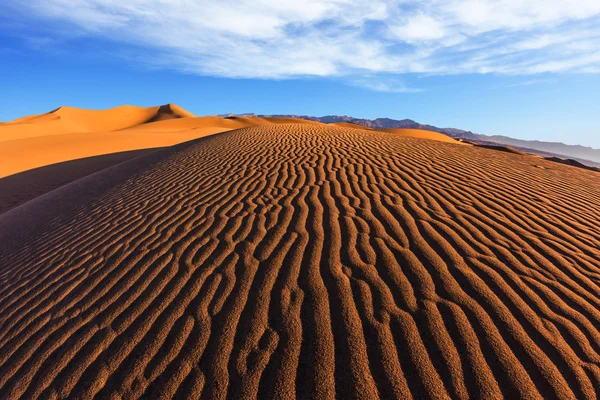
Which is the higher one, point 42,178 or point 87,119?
point 42,178

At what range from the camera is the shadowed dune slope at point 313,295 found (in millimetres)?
→ 2330

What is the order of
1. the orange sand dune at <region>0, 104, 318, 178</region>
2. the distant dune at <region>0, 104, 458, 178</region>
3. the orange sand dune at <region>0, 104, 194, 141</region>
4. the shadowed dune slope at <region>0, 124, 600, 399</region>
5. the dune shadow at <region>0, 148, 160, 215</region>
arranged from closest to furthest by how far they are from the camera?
the shadowed dune slope at <region>0, 124, 600, 399</region> < the dune shadow at <region>0, 148, 160, 215</region> < the orange sand dune at <region>0, 104, 318, 178</region> < the distant dune at <region>0, 104, 458, 178</region> < the orange sand dune at <region>0, 104, 194, 141</region>

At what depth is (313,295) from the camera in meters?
3.00

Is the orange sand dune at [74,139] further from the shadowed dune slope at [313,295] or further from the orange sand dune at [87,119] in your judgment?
the shadowed dune slope at [313,295]

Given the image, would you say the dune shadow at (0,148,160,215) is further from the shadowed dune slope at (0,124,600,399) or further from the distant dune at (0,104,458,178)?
the shadowed dune slope at (0,124,600,399)

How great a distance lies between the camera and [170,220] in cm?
498

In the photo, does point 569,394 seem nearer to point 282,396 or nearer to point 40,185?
point 282,396

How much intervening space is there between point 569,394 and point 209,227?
396 cm

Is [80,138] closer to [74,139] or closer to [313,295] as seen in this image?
[74,139]

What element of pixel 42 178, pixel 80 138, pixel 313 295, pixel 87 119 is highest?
pixel 313 295

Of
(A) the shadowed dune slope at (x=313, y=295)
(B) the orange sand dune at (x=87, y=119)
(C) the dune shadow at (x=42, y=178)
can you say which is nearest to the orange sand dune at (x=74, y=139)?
(B) the orange sand dune at (x=87, y=119)

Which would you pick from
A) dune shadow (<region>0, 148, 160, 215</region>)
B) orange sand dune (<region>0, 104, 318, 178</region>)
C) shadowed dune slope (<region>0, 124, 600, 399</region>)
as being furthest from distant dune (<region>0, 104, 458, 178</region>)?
shadowed dune slope (<region>0, 124, 600, 399</region>)

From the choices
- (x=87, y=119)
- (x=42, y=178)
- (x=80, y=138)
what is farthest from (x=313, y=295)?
(x=87, y=119)

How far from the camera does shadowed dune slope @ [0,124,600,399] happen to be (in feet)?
7.64
